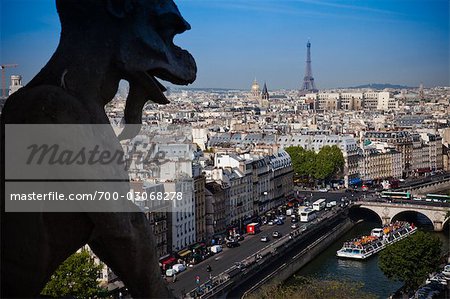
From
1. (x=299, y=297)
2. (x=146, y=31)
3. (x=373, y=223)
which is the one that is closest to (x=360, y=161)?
(x=373, y=223)

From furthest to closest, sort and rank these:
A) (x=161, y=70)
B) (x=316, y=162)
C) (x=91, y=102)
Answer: (x=316, y=162) → (x=161, y=70) → (x=91, y=102)

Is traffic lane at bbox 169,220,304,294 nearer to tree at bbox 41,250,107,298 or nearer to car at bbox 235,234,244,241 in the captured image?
car at bbox 235,234,244,241

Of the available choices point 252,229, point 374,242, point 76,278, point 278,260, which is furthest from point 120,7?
point 252,229

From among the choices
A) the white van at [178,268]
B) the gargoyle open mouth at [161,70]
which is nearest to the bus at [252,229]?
the white van at [178,268]

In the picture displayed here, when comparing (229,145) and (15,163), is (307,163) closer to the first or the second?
(229,145)

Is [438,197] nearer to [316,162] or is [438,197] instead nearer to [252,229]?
[316,162]

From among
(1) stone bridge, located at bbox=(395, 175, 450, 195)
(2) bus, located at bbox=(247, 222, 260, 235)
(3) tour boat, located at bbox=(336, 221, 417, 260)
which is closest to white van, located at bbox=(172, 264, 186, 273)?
(2) bus, located at bbox=(247, 222, 260, 235)

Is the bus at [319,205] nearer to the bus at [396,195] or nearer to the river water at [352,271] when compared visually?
the bus at [396,195]
